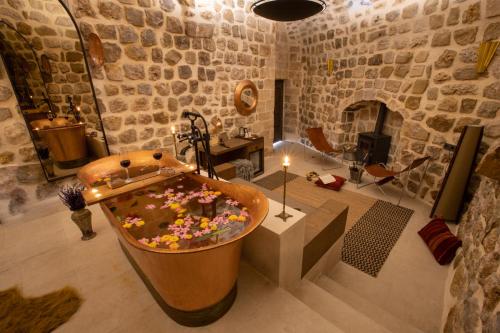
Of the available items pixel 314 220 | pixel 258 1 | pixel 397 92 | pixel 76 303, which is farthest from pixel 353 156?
pixel 76 303

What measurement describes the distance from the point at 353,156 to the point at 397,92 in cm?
161

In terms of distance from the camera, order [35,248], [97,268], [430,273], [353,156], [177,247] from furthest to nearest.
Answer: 1. [353,156]
2. [430,273]
3. [35,248]
4. [97,268]
5. [177,247]

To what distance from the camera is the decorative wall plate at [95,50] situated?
92.8 inches

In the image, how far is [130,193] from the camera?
5.01 feet

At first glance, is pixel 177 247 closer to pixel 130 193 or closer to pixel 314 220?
pixel 130 193

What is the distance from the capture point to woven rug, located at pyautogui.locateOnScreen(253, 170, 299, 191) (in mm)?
3811

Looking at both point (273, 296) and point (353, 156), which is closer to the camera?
point (273, 296)

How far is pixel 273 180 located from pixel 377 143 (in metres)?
2.00

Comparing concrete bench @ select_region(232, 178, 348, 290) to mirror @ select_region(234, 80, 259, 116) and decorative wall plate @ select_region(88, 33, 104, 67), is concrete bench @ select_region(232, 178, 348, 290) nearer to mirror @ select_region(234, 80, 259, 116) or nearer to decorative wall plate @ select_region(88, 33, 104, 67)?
decorative wall plate @ select_region(88, 33, 104, 67)

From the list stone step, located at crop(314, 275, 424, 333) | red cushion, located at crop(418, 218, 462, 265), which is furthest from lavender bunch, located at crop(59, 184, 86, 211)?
red cushion, located at crop(418, 218, 462, 265)

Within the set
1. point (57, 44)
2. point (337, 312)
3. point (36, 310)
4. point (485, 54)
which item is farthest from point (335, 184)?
point (57, 44)

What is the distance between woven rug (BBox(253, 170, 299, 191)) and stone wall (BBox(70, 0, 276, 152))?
1101 millimetres

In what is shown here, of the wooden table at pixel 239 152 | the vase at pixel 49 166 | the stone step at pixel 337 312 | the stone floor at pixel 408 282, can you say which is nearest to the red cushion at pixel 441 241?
the stone floor at pixel 408 282

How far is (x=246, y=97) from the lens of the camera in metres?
4.21
